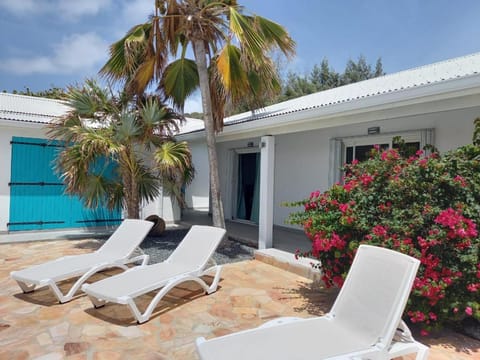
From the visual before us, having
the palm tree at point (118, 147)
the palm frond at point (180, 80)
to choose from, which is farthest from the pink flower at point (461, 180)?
the palm frond at point (180, 80)

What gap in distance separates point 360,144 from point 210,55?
4998 mm

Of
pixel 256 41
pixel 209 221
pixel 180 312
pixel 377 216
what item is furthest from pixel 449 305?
pixel 209 221

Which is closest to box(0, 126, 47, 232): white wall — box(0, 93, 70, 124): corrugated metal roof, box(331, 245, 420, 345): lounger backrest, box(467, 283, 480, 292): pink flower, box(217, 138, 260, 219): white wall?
box(0, 93, 70, 124): corrugated metal roof

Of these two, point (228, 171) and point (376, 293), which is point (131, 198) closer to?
point (228, 171)

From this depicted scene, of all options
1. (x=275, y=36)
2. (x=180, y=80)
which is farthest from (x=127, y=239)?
(x=275, y=36)

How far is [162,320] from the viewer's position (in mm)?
5125

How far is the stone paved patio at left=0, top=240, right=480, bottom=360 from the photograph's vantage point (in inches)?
166

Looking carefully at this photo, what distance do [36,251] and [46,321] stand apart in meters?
4.80

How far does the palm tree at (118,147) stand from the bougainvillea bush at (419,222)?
5003 millimetres

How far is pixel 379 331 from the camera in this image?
354 centimetres

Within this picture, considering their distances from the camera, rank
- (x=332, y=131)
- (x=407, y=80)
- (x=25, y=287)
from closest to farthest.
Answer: (x=25, y=287), (x=407, y=80), (x=332, y=131)

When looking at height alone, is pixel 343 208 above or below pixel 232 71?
below

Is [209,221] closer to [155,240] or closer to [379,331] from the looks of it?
[155,240]

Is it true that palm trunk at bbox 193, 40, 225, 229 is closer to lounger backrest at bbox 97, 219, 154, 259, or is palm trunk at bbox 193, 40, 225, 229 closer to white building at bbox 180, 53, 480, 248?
white building at bbox 180, 53, 480, 248
